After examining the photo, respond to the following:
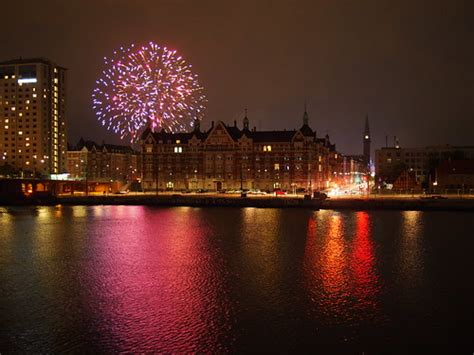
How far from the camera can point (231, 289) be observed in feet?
89.5

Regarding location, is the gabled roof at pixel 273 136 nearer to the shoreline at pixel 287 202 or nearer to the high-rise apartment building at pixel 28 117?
the shoreline at pixel 287 202

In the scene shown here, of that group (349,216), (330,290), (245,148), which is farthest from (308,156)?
(330,290)

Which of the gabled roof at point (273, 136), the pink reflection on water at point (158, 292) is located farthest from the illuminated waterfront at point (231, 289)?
the gabled roof at point (273, 136)

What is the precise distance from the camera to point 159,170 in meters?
137

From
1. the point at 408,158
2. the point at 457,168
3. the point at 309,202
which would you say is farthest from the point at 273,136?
the point at 408,158

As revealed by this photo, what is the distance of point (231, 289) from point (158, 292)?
3896mm

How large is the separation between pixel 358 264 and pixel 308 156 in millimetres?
94244

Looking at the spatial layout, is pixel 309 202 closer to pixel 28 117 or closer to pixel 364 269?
pixel 364 269

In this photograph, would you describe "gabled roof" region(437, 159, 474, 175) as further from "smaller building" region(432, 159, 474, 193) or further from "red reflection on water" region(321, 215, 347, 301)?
"red reflection on water" region(321, 215, 347, 301)

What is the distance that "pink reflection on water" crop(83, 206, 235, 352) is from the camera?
784 inches

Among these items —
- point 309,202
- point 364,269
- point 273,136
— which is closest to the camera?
point 364,269

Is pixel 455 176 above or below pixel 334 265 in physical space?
above

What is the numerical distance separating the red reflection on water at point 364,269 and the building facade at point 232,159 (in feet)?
249

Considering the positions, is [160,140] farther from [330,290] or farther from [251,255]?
[330,290]
